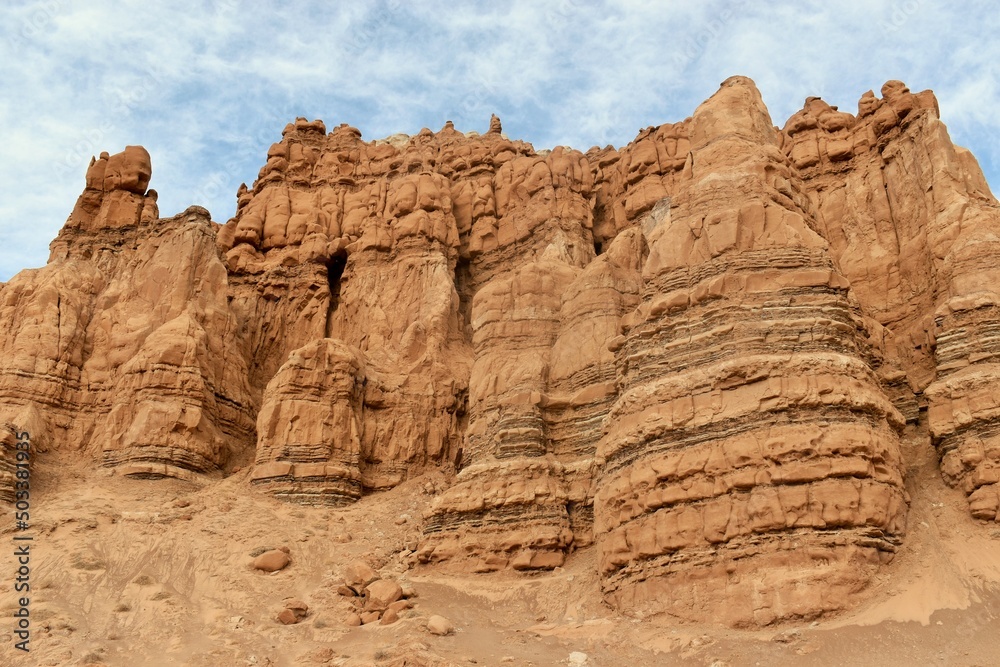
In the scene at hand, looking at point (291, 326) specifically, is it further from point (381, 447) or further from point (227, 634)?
point (227, 634)

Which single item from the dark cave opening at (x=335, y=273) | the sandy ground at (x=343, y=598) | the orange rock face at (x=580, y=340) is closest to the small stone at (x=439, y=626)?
the sandy ground at (x=343, y=598)

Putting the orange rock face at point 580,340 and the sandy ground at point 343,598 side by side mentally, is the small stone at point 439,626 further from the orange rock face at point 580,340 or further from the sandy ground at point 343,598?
the orange rock face at point 580,340

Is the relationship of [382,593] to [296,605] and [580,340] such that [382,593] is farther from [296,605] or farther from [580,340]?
[580,340]

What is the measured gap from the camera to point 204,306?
33.7 metres

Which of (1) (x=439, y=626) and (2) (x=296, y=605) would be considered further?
(2) (x=296, y=605)

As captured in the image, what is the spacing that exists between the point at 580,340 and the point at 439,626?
1027 cm

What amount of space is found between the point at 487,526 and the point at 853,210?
591 inches

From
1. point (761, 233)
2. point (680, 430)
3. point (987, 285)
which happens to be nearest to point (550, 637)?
point (680, 430)

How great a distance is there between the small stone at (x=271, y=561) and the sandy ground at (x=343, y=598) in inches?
9.8

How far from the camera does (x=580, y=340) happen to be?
86.6 ft

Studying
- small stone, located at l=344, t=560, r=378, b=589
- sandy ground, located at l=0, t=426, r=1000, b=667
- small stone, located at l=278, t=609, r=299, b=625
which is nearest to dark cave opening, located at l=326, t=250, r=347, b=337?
sandy ground, located at l=0, t=426, r=1000, b=667

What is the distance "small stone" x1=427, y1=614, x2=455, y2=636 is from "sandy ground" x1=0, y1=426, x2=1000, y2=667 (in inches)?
7.6

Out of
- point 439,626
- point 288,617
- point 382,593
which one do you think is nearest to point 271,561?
point 288,617

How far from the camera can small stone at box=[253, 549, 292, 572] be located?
23219mm
